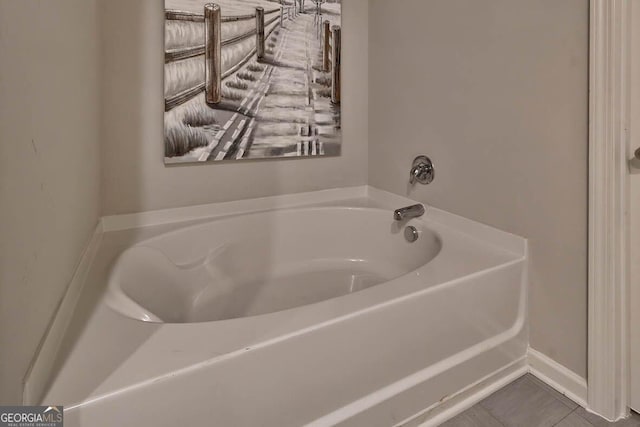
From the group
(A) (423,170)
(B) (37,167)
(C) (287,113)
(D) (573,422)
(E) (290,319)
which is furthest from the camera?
(C) (287,113)

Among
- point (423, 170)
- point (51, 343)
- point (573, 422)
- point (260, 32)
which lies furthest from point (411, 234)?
point (51, 343)

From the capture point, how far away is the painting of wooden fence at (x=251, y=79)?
1.60 metres

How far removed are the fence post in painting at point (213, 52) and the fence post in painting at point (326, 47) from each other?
564 millimetres

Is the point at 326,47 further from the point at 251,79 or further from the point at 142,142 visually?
the point at 142,142

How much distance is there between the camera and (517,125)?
1.28 metres

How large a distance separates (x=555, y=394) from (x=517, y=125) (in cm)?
91

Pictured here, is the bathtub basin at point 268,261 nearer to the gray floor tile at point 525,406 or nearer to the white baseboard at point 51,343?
the white baseboard at point 51,343

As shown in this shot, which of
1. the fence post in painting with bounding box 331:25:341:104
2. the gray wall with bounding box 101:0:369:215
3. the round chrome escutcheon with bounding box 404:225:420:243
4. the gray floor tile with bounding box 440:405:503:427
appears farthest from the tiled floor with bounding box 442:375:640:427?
the fence post in painting with bounding box 331:25:341:104

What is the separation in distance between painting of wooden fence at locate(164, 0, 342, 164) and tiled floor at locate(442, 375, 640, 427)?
136 centimetres

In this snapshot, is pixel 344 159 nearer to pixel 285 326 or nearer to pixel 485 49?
pixel 485 49

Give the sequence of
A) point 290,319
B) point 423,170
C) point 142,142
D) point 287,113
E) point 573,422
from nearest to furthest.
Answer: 1. point 290,319
2. point 573,422
3. point 142,142
4. point 423,170
5. point 287,113

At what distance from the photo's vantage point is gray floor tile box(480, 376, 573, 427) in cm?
109
